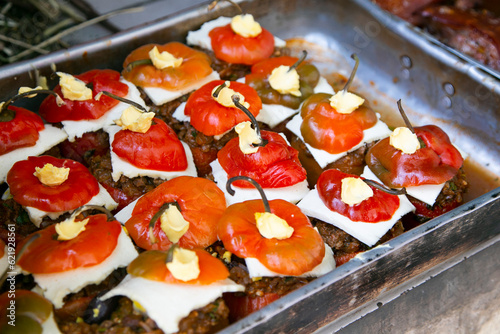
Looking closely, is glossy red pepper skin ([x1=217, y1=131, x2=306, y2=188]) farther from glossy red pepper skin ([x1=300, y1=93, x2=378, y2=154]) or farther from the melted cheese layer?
the melted cheese layer

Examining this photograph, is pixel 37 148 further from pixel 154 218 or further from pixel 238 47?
pixel 238 47

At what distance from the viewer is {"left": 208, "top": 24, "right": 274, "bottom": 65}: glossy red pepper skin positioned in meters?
4.27

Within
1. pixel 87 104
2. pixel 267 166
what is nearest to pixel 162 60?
pixel 87 104

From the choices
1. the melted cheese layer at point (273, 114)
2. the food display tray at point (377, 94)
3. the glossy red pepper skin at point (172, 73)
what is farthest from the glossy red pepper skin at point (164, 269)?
the glossy red pepper skin at point (172, 73)

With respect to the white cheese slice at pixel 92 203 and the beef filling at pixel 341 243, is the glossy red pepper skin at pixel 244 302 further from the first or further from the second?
the white cheese slice at pixel 92 203

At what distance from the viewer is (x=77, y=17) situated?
18.8 ft

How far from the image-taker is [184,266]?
246 centimetres

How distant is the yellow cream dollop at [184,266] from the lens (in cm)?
246

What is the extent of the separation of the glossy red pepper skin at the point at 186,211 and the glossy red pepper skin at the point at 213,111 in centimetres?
56

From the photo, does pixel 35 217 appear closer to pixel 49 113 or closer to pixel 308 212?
pixel 49 113

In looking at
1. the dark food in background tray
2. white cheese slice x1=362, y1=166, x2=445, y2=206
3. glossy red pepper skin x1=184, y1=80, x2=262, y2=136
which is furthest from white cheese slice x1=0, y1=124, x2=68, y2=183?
the dark food in background tray

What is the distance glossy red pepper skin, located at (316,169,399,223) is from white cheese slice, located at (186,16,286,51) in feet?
6.24

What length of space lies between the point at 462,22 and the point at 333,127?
2.78 meters

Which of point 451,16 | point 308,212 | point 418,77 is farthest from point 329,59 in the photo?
point 308,212
